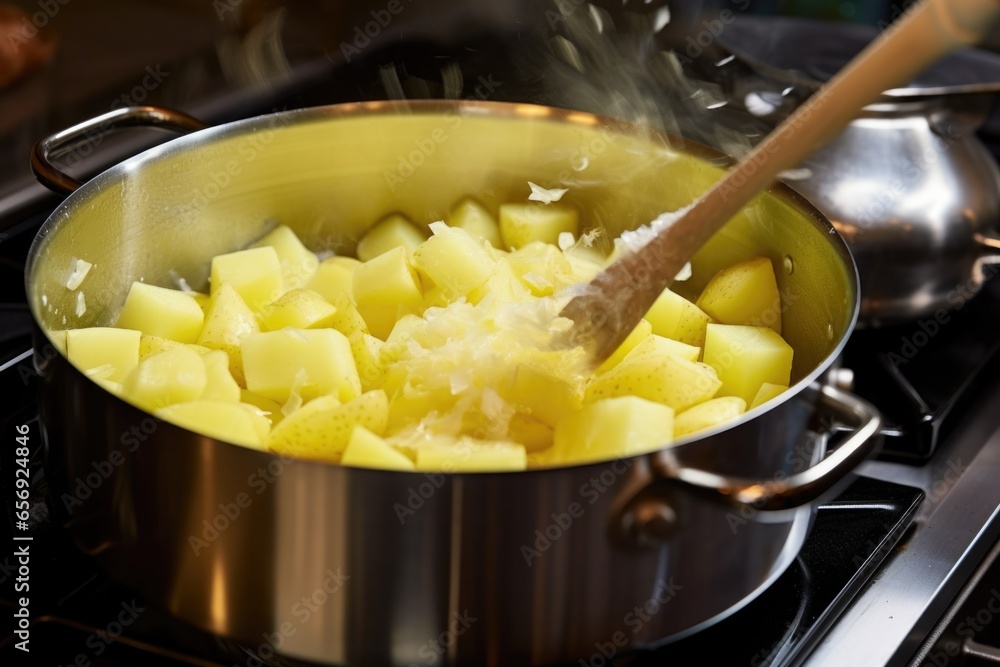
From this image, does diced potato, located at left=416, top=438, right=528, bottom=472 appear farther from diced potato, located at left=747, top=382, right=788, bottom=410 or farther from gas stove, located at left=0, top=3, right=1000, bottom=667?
A: diced potato, located at left=747, top=382, right=788, bottom=410

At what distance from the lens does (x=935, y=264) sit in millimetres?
1203

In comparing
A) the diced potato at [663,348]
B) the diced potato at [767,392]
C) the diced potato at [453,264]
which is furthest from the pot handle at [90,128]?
the diced potato at [767,392]

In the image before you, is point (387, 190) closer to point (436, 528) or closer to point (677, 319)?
point (677, 319)

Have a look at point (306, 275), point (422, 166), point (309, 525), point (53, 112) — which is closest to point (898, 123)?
point (422, 166)

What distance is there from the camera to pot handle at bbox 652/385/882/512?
636 millimetres

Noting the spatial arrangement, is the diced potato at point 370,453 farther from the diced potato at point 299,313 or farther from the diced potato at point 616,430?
the diced potato at point 299,313

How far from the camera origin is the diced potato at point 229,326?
1000mm

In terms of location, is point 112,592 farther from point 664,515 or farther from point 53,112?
point 53,112

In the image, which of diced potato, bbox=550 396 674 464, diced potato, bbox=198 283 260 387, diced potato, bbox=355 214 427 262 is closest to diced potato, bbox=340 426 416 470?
diced potato, bbox=550 396 674 464

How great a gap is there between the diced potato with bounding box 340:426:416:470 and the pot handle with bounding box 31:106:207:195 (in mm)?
392

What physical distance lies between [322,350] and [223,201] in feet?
1.06

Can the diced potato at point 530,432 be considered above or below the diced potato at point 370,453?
below

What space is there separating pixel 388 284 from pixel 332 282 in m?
0.08

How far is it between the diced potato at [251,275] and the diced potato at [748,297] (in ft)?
1.48
